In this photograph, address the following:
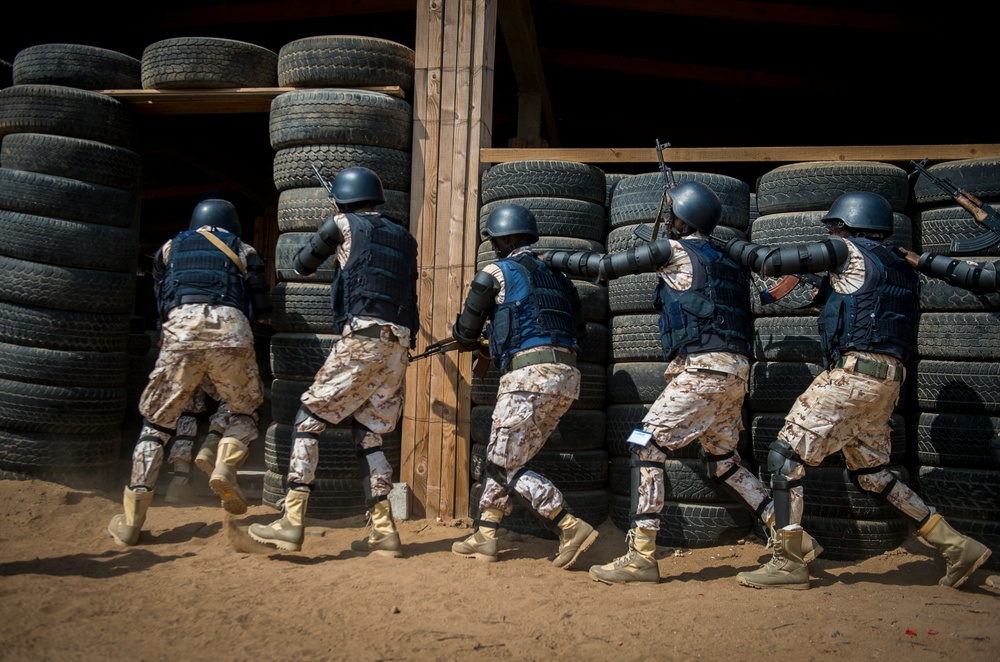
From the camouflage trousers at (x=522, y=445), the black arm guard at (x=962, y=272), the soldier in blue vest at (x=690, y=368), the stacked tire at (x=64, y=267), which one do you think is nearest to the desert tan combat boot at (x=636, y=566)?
the soldier in blue vest at (x=690, y=368)

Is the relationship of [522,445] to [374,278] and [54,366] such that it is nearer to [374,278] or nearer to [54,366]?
[374,278]

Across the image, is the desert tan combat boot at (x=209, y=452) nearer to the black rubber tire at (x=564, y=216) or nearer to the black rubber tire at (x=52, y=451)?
the black rubber tire at (x=52, y=451)

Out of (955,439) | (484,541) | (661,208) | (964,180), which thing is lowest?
(484,541)

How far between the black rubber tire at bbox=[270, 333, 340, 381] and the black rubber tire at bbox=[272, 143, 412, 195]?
→ 37.7 inches

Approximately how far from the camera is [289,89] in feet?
19.9

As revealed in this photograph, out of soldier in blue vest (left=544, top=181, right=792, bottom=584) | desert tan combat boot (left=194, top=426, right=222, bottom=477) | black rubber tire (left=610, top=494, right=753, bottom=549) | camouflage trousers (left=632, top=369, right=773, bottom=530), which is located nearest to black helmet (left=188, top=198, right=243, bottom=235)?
desert tan combat boot (left=194, top=426, right=222, bottom=477)

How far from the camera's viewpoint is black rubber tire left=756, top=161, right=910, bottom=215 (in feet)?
16.9

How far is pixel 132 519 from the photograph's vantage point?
482 cm

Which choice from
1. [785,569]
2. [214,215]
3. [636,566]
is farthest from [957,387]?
[214,215]

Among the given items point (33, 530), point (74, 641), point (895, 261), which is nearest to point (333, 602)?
point (74, 641)

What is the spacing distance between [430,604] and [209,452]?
7.75ft

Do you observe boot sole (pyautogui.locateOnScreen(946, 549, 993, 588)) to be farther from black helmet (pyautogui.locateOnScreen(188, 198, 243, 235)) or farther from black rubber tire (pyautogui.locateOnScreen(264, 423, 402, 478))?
black helmet (pyautogui.locateOnScreen(188, 198, 243, 235))

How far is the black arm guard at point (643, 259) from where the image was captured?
462 centimetres

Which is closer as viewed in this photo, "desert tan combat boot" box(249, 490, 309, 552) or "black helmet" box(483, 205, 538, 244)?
"desert tan combat boot" box(249, 490, 309, 552)
